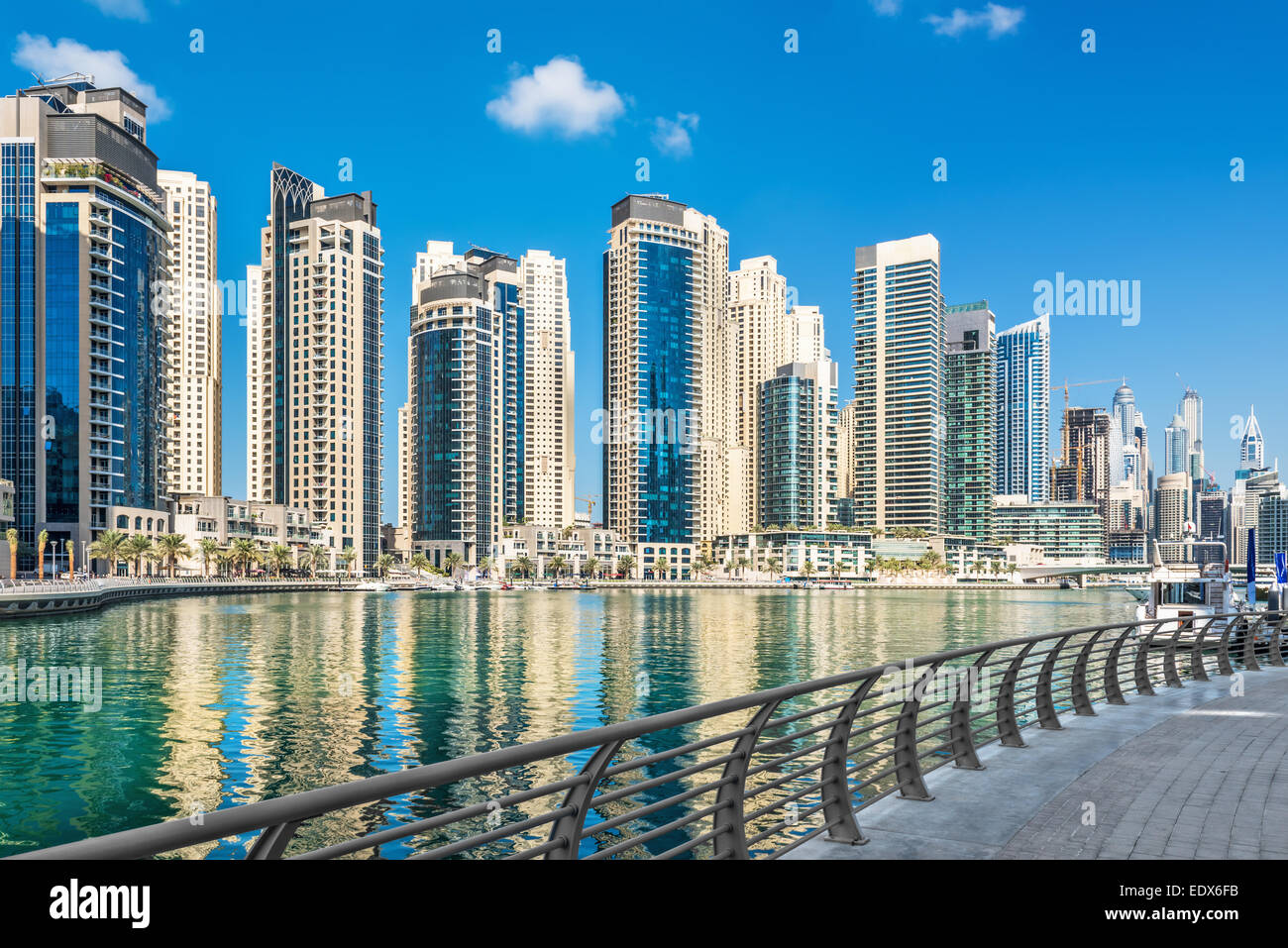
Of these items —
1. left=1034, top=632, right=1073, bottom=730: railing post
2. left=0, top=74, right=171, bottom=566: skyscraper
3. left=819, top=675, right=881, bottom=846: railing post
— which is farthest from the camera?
left=0, top=74, right=171, bottom=566: skyscraper

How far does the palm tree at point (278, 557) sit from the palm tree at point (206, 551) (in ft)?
59.1

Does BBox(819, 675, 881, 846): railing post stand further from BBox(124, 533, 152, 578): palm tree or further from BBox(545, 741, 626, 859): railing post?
BBox(124, 533, 152, 578): palm tree

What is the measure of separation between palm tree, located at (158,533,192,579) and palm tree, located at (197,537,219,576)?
6.27 metres

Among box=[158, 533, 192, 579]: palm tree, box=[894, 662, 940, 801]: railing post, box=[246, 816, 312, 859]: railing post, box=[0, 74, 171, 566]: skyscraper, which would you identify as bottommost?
box=[158, 533, 192, 579]: palm tree

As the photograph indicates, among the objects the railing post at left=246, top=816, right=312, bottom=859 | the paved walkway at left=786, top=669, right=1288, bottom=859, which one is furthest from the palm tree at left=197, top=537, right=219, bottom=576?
the railing post at left=246, top=816, right=312, bottom=859

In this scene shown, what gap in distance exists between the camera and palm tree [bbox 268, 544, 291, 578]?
7121 inches

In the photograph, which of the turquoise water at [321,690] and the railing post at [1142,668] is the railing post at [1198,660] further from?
the turquoise water at [321,690]

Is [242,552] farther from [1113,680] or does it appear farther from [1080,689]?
[1080,689]

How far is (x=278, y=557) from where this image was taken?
180875mm

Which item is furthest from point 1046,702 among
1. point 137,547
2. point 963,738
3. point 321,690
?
point 137,547

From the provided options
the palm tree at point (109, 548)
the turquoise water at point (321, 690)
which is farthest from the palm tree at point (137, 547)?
the turquoise water at point (321, 690)

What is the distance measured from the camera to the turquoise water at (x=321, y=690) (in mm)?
24531
